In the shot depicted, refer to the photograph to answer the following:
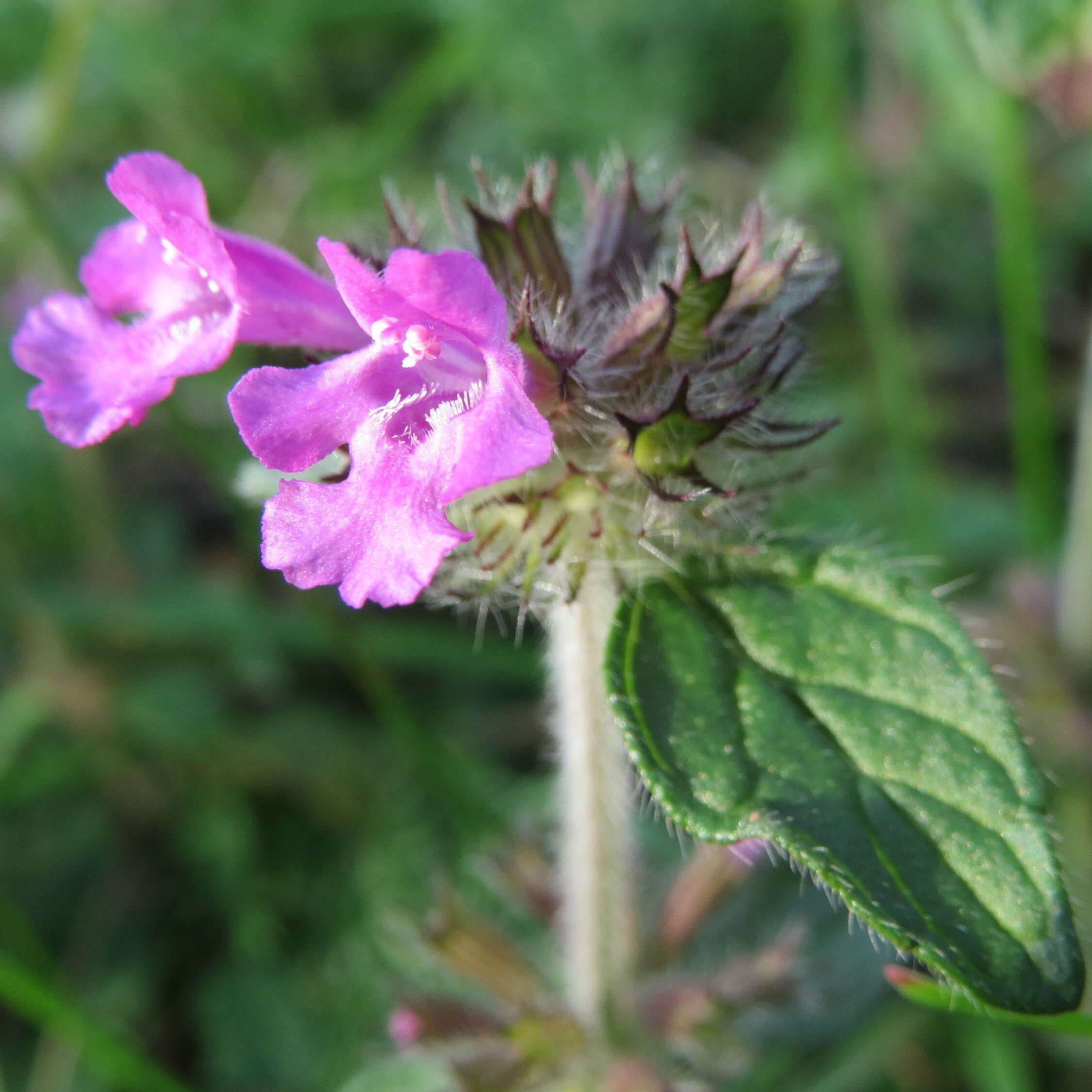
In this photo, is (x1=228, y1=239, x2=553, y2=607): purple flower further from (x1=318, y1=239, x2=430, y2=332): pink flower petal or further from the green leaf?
the green leaf

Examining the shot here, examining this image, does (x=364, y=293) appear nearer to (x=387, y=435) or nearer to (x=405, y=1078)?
(x=387, y=435)

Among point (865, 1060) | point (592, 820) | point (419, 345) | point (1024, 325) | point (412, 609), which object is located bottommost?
point (865, 1060)

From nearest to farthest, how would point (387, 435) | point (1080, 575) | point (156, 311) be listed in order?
1. point (387, 435)
2. point (156, 311)
3. point (1080, 575)

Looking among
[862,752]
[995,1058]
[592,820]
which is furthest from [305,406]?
[995,1058]

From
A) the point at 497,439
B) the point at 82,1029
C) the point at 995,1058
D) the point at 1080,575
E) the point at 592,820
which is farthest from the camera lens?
the point at 1080,575

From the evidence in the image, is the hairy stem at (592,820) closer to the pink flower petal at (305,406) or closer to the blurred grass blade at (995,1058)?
the pink flower petal at (305,406)

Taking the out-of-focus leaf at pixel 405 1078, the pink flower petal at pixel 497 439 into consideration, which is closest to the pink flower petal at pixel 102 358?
the pink flower petal at pixel 497 439
